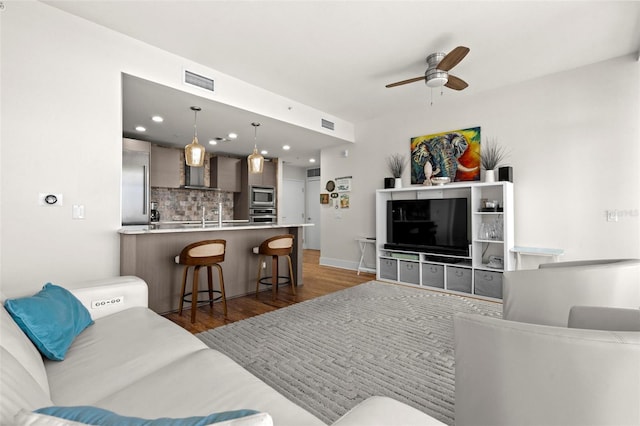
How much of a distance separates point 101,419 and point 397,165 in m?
5.22

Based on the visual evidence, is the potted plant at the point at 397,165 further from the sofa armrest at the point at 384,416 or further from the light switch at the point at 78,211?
the sofa armrest at the point at 384,416

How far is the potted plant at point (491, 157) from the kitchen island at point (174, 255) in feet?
9.28

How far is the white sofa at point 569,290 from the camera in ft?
6.65

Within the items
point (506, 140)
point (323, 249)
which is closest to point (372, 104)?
point (506, 140)

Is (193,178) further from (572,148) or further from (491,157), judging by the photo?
(572,148)

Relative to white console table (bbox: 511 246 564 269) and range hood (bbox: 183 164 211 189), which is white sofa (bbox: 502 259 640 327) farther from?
range hood (bbox: 183 164 211 189)

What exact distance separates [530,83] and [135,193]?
585 centimetres

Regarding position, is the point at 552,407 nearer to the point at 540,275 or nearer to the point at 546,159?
the point at 540,275

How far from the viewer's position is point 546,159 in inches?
156

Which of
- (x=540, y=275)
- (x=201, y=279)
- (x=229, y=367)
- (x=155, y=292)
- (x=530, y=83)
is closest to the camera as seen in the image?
(x=229, y=367)

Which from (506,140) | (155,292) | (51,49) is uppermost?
(51,49)

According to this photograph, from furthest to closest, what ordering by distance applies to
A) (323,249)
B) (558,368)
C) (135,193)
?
1. (323,249)
2. (135,193)
3. (558,368)

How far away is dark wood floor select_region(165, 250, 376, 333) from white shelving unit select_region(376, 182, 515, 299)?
815 mm

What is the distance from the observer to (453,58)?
9.61ft
